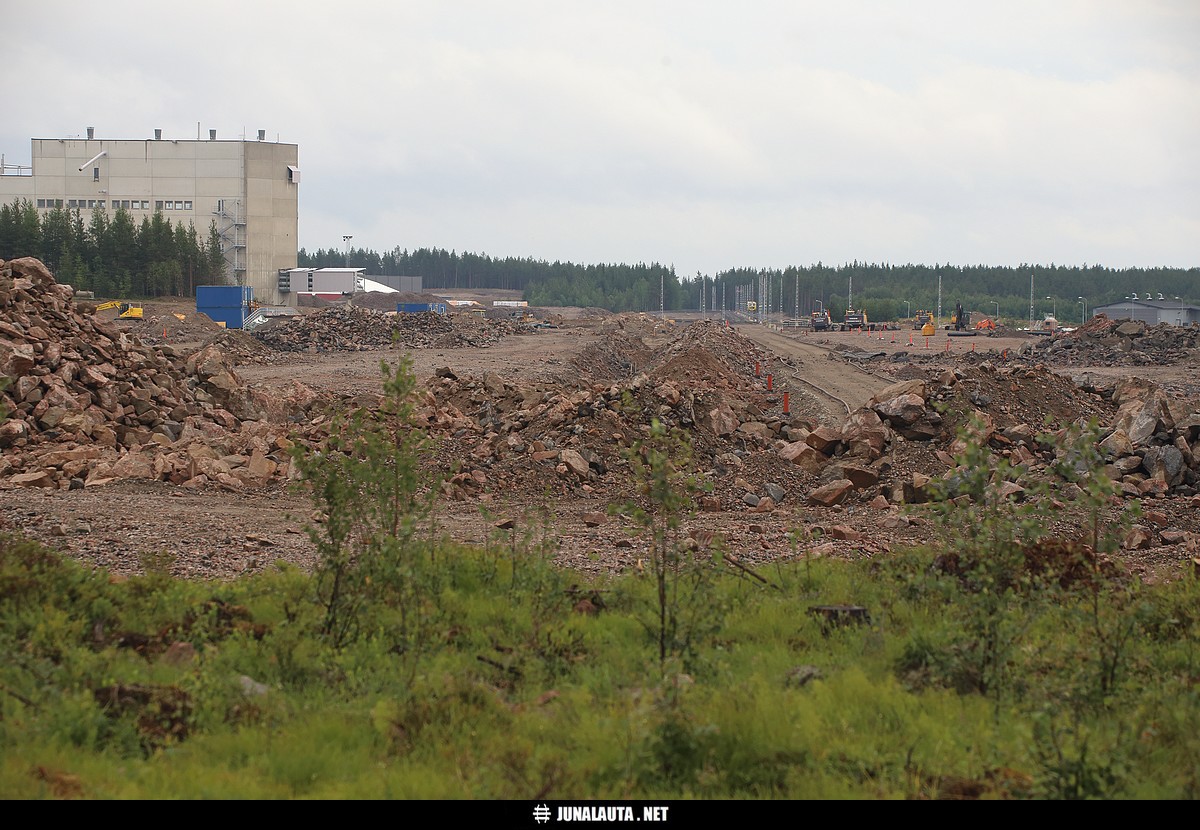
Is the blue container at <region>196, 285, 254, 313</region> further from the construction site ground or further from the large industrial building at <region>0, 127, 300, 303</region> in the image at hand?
the construction site ground

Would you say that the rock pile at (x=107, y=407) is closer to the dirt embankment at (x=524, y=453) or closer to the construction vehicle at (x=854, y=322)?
the dirt embankment at (x=524, y=453)

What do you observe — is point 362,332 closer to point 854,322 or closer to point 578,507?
point 578,507

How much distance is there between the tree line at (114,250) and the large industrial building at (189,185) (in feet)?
7.00

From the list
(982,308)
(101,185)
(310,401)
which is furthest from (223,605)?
(982,308)

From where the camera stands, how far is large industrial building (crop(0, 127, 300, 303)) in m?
87.2

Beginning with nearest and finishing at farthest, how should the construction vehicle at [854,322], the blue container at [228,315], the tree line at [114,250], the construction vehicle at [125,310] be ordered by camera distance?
the construction vehicle at [125,310] → the blue container at [228,315] → the tree line at [114,250] → the construction vehicle at [854,322]

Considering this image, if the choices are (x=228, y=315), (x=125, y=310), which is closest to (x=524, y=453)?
(x=228, y=315)

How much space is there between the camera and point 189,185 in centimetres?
8831

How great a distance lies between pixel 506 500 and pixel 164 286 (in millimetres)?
80971

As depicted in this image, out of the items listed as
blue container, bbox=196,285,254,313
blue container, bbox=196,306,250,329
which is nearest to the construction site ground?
blue container, bbox=196,306,250,329

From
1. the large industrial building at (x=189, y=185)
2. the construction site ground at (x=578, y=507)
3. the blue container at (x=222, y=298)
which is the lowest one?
the construction site ground at (x=578, y=507)

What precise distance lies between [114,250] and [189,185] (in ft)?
29.4

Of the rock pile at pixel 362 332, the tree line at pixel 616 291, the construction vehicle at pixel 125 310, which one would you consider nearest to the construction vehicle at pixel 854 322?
the tree line at pixel 616 291

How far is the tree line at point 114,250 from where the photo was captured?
81.8 metres
